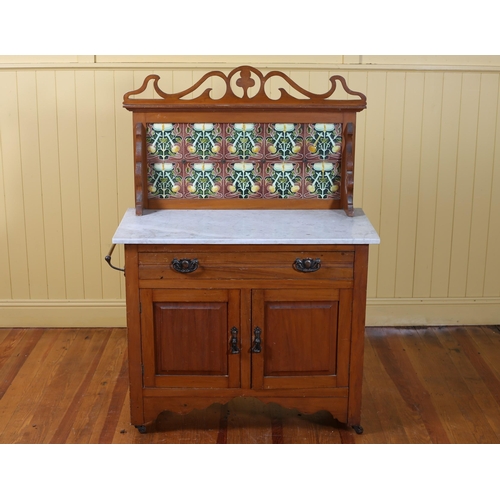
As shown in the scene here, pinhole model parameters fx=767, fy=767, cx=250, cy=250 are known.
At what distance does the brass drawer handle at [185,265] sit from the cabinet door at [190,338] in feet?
0.33

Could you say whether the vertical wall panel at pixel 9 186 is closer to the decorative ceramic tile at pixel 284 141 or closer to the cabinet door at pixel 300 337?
the decorative ceramic tile at pixel 284 141

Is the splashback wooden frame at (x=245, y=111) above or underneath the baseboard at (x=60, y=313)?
above

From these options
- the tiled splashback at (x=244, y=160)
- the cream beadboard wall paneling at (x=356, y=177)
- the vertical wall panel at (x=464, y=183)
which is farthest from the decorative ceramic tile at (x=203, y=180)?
the vertical wall panel at (x=464, y=183)

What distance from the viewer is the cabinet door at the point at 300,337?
3193 mm

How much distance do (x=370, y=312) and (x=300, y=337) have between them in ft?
4.76

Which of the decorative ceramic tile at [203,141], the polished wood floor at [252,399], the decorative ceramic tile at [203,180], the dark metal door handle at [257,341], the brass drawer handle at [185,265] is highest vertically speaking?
the decorative ceramic tile at [203,141]

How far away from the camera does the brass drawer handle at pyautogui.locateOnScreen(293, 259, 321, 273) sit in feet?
10.3

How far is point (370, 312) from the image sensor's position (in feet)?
15.1

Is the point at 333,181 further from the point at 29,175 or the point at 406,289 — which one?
the point at 29,175

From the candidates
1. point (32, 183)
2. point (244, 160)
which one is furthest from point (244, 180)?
point (32, 183)

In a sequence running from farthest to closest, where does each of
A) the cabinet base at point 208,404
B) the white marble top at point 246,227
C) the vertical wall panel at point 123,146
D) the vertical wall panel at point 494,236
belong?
the vertical wall panel at point 494,236, the vertical wall panel at point 123,146, the cabinet base at point 208,404, the white marble top at point 246,227

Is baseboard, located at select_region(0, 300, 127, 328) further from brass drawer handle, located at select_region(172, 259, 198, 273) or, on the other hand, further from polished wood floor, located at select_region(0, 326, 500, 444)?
brass drawer handle, located at select_region(172, 259, 198, 273)

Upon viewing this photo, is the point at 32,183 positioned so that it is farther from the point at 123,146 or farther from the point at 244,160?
the point at 244,160

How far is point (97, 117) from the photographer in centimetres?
426
